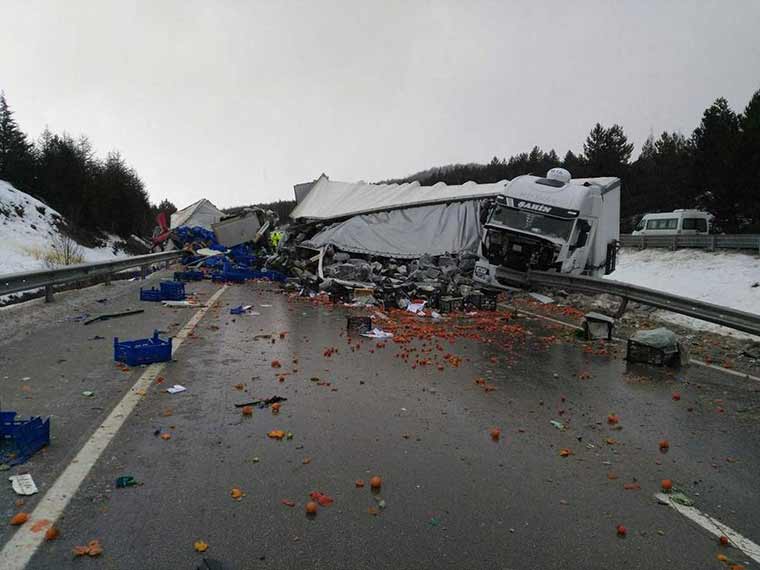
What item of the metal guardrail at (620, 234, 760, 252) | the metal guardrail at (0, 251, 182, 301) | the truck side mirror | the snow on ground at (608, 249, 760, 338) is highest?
the truck side mirror

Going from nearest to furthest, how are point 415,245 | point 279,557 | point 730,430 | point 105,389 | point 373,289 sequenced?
point 279,557 → point 730,430 → point 105,389 → point 373,289 → point 415,245

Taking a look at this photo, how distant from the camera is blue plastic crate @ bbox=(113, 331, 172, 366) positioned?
6.79m

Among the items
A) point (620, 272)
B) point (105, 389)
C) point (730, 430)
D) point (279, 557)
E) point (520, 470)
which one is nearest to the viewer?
point (279, 557)

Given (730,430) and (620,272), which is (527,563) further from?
(620,272)

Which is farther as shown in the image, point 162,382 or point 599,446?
point 162,382

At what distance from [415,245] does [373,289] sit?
20.0 feet

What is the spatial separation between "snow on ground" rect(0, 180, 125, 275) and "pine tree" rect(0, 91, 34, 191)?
29.6 feet

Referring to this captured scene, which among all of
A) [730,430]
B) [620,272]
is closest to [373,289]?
[730,430]

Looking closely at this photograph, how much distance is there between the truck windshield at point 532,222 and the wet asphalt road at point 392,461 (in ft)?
30.2

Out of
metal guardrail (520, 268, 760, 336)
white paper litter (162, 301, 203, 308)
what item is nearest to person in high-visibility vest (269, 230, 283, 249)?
metal guardrail (520, 268, 760, 336)

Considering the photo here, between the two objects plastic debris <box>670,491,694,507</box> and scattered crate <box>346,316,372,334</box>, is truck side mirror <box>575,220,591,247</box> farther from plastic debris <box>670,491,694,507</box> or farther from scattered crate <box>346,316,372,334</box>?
plastic debris <box>670,491,694,507</box>

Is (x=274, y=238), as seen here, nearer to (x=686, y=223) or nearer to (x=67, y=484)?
(x=67, y=484)

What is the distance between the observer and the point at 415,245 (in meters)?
21.8

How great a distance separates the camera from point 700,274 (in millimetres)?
26828
